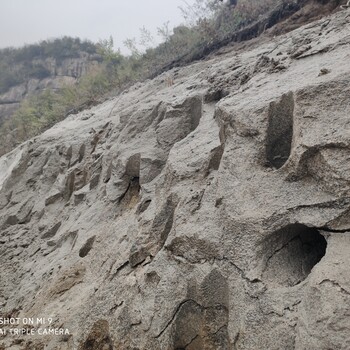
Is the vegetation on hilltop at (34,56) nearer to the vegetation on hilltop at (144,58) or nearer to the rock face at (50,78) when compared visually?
the rock face at (50,78)

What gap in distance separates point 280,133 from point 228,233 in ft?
2.92

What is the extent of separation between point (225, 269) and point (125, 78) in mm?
15141

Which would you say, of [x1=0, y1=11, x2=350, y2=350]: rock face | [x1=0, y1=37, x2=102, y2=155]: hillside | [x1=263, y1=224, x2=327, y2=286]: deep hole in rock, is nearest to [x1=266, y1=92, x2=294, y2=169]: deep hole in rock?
[x1=0, y1=11, x2=350, y2=350]: rock face

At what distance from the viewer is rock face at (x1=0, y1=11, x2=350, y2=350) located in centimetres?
212

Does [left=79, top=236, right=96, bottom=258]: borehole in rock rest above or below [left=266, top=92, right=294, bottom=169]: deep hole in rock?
below

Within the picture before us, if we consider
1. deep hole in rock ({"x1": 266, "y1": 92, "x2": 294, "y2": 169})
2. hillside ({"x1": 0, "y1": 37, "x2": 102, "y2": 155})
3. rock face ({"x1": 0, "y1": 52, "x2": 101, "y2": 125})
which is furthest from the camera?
hillside ({"x1": 0, "y1": 37, "x2": 102, "y2": 155})

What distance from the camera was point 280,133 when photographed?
283 cm

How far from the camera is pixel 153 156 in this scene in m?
4.53

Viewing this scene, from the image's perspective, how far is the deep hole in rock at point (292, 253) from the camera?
7.48 ft

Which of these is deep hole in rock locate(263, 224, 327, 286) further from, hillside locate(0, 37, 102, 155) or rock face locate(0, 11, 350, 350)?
hillside locate(0, 37, 102, 155)

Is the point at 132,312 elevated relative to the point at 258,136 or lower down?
lower down

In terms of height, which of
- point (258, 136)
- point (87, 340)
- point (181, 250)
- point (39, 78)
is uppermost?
point (39, 78)

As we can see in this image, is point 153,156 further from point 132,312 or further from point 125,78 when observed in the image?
point 125,78

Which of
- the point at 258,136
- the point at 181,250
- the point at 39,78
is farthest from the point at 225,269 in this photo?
the point at 39,78
